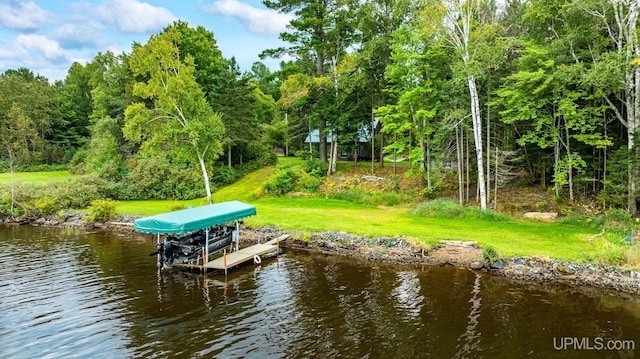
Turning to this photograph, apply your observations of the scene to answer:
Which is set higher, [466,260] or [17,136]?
[17,136]

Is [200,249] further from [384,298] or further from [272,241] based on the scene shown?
[384,298]

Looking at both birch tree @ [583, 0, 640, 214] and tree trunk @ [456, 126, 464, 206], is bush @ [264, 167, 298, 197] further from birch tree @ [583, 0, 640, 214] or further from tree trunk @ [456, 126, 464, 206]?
birch tree @ [583, 0, 640, 214]

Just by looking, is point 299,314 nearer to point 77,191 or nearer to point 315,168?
point 315,168

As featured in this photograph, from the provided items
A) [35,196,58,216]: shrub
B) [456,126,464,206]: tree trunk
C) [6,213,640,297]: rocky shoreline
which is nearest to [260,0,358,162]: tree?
[456,126,464,206]: tree trunk

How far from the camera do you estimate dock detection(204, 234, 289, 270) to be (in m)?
17.3

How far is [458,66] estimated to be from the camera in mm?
24125

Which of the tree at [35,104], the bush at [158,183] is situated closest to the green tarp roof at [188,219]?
the bush at [158,183]

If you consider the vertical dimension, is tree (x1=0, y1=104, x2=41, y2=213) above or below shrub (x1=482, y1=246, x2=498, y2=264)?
above

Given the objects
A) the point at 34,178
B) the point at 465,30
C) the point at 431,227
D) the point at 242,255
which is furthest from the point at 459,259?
the point at 34,178

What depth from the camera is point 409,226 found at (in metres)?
21.9

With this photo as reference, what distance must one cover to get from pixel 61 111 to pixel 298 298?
6958 cm

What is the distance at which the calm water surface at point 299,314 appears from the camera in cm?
1042

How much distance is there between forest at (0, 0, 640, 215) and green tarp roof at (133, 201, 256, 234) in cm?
1223

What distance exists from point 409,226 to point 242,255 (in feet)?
32.0
